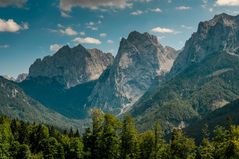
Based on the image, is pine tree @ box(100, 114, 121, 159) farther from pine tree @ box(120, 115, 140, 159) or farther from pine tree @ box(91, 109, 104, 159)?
pine tree @ box(91, 109, 104, 159)

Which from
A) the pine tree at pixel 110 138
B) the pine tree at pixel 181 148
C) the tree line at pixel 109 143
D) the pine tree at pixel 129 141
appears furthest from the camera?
the pine tree at pixel 110 138

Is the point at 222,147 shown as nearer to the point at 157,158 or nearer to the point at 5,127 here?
the point at 157,158

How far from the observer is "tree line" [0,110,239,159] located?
460 feet

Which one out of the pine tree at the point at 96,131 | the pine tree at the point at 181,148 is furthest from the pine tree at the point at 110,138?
the pine tree at the point at 181,148

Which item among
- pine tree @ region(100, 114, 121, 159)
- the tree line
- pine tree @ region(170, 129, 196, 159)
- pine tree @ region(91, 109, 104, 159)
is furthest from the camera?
pine tree @ region(91, 109, 104, 159)

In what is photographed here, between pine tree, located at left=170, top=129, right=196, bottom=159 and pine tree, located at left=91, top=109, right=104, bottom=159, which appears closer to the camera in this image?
pine tree, located at left=170, top=129, right=196, bottom=159

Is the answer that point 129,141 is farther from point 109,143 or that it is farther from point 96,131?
point 96,131

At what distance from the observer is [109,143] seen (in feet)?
491

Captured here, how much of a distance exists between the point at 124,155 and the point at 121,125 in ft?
34.8

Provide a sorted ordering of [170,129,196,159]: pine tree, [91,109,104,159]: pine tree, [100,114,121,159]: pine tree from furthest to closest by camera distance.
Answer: [91,109,104,159]: pine tree, [100,114,121,159]: pine tree, [170,129,196,159]: pine tree

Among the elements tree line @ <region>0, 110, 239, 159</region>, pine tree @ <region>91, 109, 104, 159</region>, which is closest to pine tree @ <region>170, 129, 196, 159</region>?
tree line @ <region>0, 110, 239, 159</region>

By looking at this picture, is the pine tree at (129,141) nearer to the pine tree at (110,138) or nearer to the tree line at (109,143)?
the tree line at (109,143)

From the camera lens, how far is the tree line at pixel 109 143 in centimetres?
14025

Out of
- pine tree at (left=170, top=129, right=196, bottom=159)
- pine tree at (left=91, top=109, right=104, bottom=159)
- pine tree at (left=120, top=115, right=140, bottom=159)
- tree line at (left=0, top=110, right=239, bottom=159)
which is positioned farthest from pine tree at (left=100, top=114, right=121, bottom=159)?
pine tree at (left=170, top=129, right=196, bottom=159)
